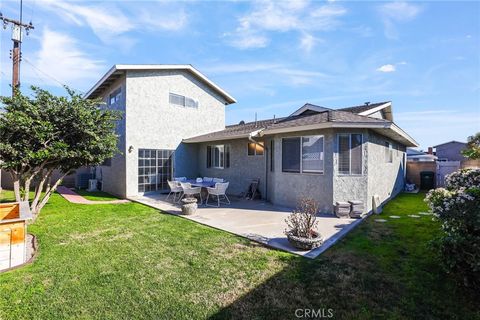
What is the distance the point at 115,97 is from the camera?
13672 mm

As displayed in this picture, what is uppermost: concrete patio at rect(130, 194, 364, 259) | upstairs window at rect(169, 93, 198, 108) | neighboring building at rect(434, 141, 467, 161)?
upstairs window at rect(169, 93, 198, 108)

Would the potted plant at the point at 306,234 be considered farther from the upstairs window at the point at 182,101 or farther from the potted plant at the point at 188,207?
the upstairs window at the point at 182,101

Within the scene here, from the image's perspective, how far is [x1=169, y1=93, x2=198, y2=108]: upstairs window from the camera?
1397cm

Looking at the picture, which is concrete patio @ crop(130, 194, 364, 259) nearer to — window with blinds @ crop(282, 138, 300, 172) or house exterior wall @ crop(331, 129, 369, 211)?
house exterior wall @ crop(331, 129, 369, 211)

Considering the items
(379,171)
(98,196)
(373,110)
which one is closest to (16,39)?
(98,196)

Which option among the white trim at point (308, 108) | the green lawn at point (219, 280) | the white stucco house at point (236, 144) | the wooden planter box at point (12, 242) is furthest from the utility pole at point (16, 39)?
the white trim at point (308, 108)

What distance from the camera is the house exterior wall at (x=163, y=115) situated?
40.0 feet

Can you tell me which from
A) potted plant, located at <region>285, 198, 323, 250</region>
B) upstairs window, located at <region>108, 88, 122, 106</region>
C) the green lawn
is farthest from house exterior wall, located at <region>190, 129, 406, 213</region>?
upstairs window, located at <region>108, 88, 122, 106</region>

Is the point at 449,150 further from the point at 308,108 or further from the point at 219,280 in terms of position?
the point at 219,280

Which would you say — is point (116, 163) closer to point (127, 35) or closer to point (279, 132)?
point (127, 35)

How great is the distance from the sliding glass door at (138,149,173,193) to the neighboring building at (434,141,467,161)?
131 ft

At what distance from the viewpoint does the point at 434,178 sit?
16.1 meters

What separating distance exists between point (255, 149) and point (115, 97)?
8891 millimetres

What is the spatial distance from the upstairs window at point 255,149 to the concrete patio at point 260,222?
2575mm
